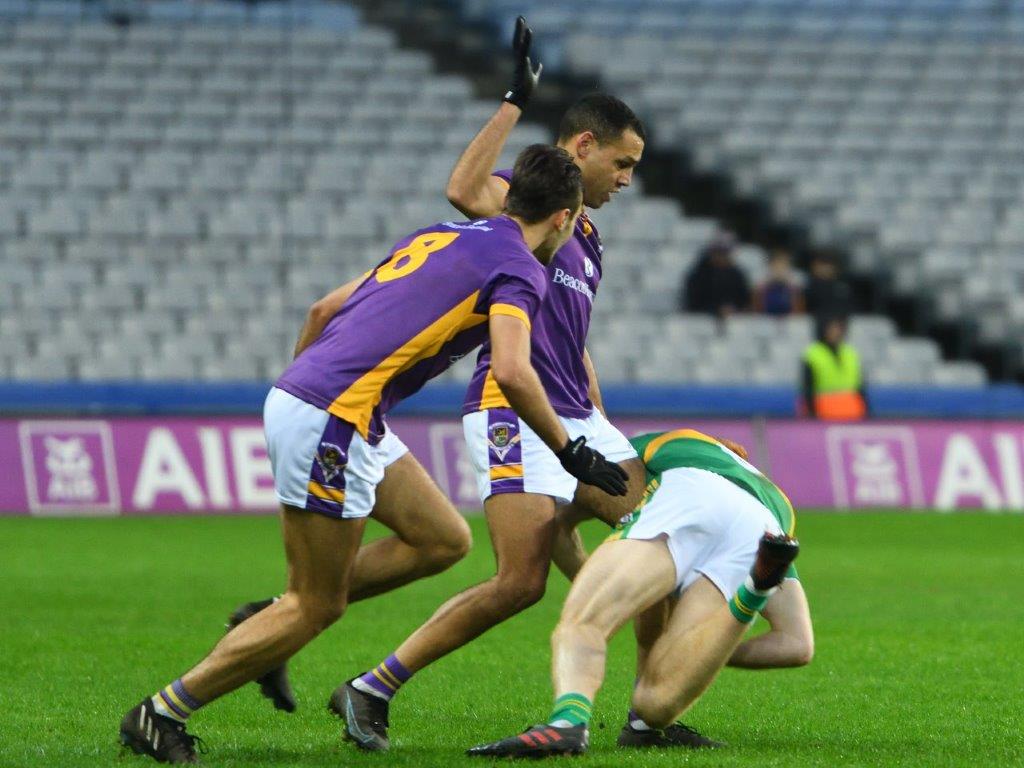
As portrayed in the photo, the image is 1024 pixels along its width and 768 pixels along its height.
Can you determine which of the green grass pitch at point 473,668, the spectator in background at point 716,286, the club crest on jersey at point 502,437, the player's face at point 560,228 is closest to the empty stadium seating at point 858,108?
the spectator in background at point 716,286

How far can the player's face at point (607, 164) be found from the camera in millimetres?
7242

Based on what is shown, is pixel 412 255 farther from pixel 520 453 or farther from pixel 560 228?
pixel 520 453

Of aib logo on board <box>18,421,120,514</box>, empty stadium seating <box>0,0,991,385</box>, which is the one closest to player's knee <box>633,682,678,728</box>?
aib logo on board <box>18,421,120,514</box>

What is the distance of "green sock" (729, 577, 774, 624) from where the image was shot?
607 centimetres

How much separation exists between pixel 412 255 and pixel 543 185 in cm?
51

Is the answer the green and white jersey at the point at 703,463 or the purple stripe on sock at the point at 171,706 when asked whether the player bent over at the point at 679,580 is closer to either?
the green and white jersey at the point at 703,463

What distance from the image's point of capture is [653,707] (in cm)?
625

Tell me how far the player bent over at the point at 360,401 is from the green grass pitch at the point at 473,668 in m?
0.32

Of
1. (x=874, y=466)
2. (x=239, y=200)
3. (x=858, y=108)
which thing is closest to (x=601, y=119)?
(x=874, y=466)

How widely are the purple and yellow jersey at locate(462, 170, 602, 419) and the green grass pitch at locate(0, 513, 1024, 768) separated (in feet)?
4.02

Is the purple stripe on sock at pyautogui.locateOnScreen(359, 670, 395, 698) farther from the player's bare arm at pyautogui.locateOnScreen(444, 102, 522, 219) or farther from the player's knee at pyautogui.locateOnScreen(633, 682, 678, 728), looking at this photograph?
the player's bare arm at pyautogui.locateOnScreen(444, 102, 522, 219)

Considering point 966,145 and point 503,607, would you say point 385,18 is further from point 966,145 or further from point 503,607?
point 503,607

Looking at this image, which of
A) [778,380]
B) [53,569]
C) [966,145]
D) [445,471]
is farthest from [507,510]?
[966,145]

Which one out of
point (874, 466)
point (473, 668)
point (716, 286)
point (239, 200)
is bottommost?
point (874, 466)
